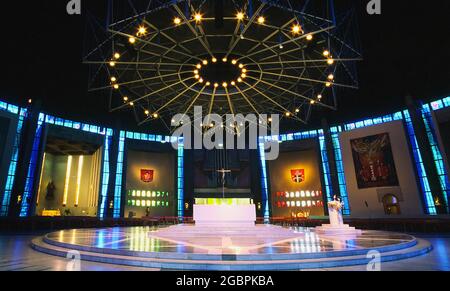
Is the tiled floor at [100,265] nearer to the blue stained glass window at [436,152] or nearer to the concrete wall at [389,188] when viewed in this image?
the blue stained glass window at [436,152]

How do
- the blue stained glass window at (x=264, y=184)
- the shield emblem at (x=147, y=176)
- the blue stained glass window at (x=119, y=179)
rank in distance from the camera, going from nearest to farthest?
the blue stained glass window at (x=119, y=179), the blue stained glass window at (x=264, y=184), the shield emblem at (x=147, y=176)

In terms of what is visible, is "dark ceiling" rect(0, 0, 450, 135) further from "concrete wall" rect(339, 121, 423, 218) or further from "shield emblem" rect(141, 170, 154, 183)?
"shield emblem" rect(141, 170, 154, 183)

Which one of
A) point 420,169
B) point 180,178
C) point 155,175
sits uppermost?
point 155,175

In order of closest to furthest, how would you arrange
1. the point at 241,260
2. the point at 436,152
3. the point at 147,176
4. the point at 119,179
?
the point at 241,260 → the point at 436,152 → the point at 119,179 → the point at 147,176

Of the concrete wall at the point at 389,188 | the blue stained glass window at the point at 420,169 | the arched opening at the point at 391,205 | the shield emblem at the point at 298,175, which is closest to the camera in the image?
the blue stained glass window at the point at 420,169

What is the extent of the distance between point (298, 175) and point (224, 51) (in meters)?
25.9

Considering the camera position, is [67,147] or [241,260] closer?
[241,260]

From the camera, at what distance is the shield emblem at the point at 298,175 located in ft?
119

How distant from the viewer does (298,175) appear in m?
36.4

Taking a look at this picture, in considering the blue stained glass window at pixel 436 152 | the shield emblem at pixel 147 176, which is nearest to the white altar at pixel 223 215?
the blue stained glass window at pixel 436 152

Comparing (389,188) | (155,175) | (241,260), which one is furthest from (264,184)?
(241,260)

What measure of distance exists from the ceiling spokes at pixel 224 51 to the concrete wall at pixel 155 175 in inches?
686

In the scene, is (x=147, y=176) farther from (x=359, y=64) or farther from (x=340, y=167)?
(x=359, y=64)
